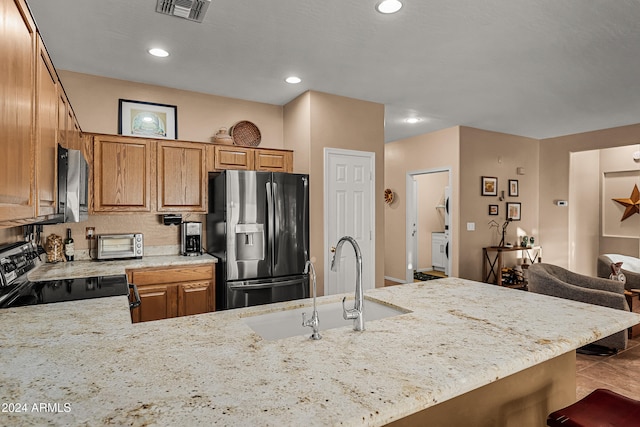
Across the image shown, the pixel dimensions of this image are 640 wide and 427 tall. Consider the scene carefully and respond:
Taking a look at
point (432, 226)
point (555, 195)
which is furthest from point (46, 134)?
point (432, 226)

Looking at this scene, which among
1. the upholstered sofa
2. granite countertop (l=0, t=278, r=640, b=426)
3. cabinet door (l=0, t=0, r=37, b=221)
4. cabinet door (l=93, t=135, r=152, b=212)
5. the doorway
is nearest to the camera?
granite countertop (l=0, t=278, r=640, b=426)

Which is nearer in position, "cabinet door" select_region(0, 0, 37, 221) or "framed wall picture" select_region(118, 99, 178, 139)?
"cabinet door" select_region(0, 0, 37, 221)

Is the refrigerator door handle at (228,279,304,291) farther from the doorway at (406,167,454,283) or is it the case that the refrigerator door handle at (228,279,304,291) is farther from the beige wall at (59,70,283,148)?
the doorway at (406,167,454,283)

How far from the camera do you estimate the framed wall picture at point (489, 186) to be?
19.1ft

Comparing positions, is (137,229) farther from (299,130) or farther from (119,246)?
(299,130)

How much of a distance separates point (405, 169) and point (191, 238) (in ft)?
13.3

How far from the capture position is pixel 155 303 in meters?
3.16

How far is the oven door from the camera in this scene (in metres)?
3.36

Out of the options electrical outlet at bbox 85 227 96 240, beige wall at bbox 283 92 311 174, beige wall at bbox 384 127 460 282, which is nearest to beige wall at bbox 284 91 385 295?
beige wall at bbox 283 92 311 174

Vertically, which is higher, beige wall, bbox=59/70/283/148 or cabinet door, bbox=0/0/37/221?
beige wall, bbox=59/70/283/148

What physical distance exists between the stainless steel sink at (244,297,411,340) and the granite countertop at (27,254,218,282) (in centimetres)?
172

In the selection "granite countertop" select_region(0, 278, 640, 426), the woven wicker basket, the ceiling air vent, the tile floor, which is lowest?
the tile floor

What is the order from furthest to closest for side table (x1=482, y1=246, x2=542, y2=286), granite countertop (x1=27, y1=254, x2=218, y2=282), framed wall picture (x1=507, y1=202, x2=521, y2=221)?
framed wall picture (x1=507, y1=202, x2=521, y2=221) < side table (x1=482, y1=246, x2=542, y2=286) < granite countertop (x1=27, y1=254, x2=218, y2=282)

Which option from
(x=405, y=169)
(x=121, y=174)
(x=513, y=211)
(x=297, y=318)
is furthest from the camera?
(x=405, y=169)
